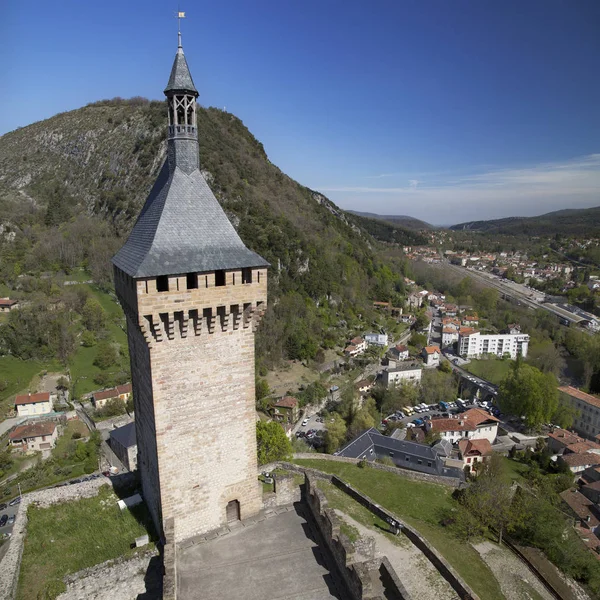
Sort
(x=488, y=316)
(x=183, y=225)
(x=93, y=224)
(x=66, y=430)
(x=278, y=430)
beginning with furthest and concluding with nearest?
(x=488, y=316) → (x=93, y=224) → (x=66, y=430) → (x=278, y=430) → (x=183, y=225)

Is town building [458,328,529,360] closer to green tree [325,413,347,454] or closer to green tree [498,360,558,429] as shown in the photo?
green tree [498,360,558,429]

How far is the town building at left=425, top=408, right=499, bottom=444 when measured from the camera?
5178 cm

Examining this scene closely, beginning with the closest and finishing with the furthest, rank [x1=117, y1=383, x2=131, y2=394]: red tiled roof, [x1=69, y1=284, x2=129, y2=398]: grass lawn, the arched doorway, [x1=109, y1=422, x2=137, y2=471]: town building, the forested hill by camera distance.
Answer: the arched doorway, [x1=109, y1=422, x2=137, y2=471]: town building, [x1=117, y1=383, x2=131, y2=394]: red tiled roof, [x1=69, y1=284, x2=129, y2=398]: grass lawn, the forested hill

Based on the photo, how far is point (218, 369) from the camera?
40.9 ft

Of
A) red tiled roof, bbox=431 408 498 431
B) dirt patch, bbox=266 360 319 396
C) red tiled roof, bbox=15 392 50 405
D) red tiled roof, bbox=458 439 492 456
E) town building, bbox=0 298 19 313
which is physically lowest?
dirt patch, bbox=266 360 319 396

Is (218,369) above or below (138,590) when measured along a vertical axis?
above

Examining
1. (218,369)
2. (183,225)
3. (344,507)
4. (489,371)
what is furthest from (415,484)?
(489,371)

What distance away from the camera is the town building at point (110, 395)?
2006 inches

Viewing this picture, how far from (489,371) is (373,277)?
47.1m

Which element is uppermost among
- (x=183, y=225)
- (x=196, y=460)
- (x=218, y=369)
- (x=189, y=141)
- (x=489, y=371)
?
(x=189, y=141)

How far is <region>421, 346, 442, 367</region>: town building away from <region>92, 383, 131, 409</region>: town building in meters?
55.6

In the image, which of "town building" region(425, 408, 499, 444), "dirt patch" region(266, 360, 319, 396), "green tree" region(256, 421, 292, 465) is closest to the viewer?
"green tree" region(256, 421, 292, 465)

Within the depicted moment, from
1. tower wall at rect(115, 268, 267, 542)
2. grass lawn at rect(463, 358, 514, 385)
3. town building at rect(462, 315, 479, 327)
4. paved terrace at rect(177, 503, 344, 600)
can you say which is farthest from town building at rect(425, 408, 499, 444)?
town building at rect(462, 315, 479, 327)

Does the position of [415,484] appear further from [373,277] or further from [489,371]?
[373,277]
